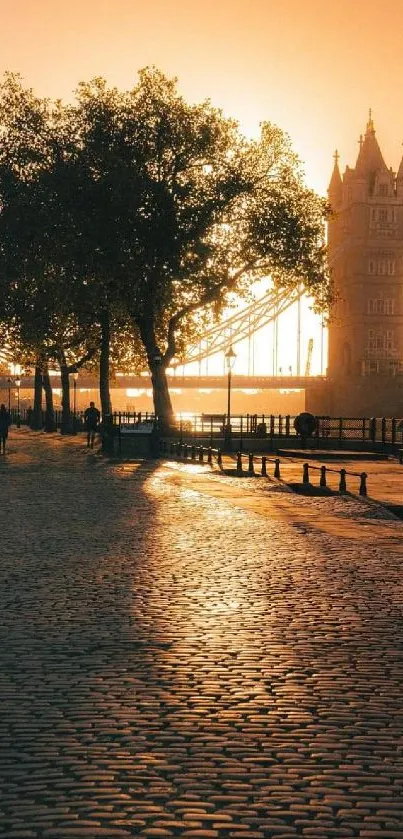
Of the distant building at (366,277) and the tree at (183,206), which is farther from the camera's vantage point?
the distant building at (366,277)

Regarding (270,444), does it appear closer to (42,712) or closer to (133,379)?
(42,712)

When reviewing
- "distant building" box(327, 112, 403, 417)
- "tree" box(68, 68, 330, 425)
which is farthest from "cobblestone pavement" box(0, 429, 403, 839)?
"distant building" box(327, 112, 403, 417)

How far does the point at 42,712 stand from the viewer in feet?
21.8

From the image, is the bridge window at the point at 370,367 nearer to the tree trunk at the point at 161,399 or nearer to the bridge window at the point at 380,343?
the bridge window at the point at 380,343

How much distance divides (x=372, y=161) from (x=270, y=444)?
92.1 metres

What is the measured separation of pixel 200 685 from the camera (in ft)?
24.0

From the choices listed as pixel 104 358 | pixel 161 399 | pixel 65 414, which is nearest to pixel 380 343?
pixel 65 414

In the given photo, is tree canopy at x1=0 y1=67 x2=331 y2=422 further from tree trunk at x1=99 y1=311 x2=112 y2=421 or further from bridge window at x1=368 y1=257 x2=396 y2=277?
bridge window at x1=368 y1=257 x2=396 y2=277

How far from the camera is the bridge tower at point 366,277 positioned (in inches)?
4564

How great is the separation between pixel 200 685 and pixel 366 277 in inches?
4670

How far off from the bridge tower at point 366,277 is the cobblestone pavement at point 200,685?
99.6 metres

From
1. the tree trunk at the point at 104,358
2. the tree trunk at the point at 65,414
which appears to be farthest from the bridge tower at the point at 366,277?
the tree trunk at the point at 104,358

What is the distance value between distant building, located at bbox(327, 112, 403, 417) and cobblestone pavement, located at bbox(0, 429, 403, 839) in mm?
99578

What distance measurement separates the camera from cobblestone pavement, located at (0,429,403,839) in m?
5.12
